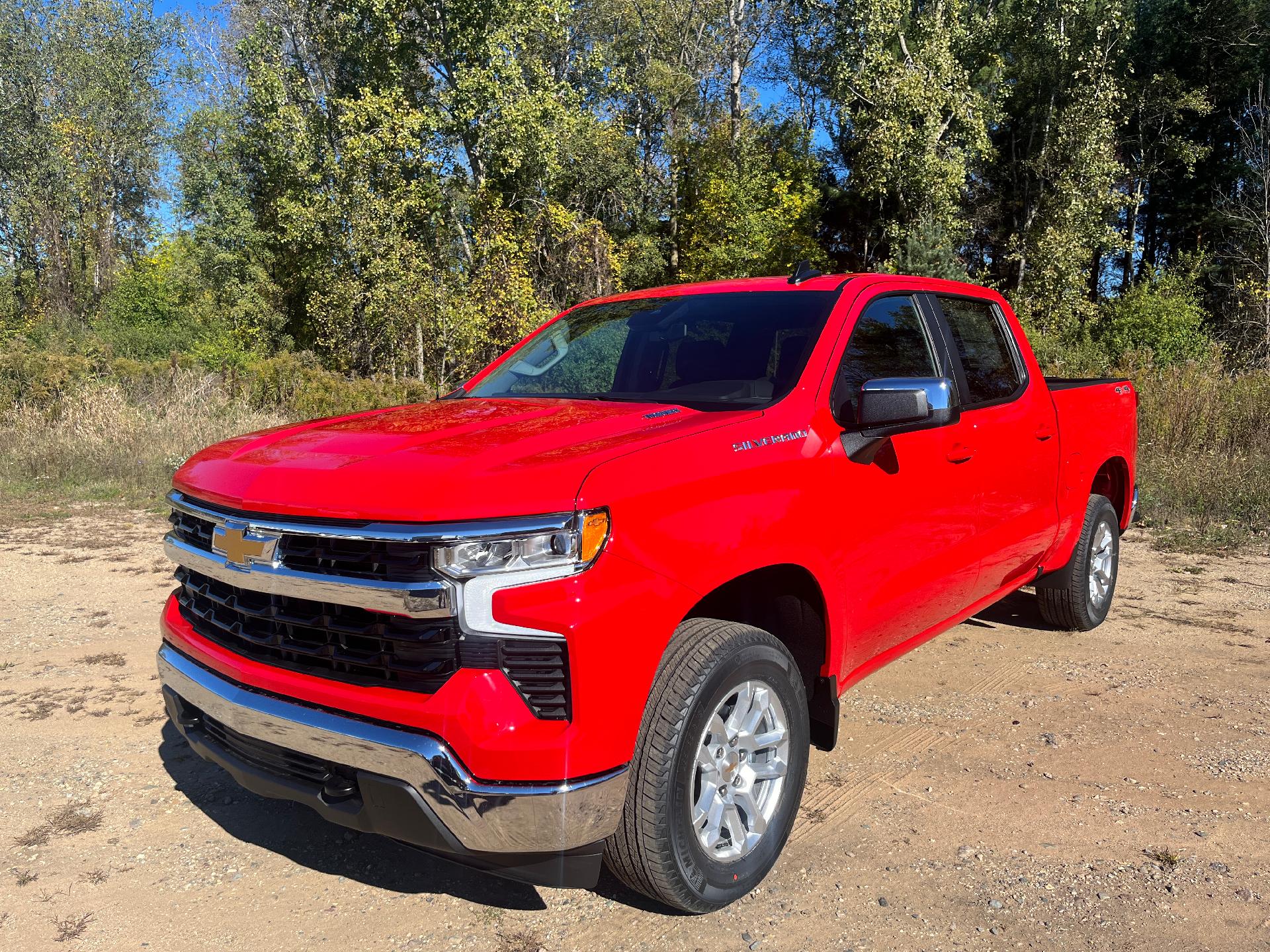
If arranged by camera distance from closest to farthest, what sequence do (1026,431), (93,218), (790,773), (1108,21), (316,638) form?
Answer: (316,638) < (790,773) < (1026,431) < (1108,21) < (93,218)

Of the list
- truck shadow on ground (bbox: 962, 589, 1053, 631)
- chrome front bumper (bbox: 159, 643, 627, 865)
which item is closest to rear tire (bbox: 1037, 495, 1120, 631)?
truck shadow on ground (bbox: 962, 589, 1053, 631)

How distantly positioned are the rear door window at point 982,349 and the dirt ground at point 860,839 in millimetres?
1509

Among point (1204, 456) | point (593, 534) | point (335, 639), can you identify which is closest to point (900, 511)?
point (593, 534)

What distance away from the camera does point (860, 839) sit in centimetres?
317

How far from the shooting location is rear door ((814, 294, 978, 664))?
3156 mm

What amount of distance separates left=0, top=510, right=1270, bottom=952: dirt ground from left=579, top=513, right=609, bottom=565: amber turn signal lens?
48.0 inches

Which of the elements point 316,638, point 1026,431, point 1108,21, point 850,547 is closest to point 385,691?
point 316,638

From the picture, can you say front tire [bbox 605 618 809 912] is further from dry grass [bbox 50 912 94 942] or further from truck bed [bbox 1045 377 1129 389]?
truck bed [bbox 1045 377 1129 389]

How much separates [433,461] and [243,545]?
61 centimetres

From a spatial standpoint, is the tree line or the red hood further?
the tree line

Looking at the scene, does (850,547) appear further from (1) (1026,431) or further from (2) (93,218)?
(2) (93,218)

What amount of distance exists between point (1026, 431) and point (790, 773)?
2.28 meters

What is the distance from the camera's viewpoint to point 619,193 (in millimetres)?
36531

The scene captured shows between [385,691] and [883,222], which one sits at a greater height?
[883,222]
